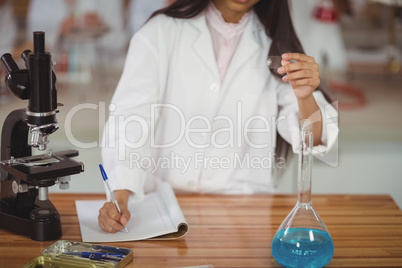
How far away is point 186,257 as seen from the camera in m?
1.55

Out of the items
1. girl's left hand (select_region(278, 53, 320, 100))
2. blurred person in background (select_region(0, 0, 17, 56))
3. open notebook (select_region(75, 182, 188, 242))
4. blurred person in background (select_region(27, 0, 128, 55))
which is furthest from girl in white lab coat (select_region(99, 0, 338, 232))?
blurred person in background (select_region(0, 0, 17, 56))

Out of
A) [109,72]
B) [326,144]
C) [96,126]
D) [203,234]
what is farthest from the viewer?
[109,72]

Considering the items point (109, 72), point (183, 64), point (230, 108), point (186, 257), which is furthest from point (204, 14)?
point (109, 72)

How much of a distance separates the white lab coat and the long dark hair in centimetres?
3

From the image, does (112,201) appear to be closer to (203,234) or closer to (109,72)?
(203,234)

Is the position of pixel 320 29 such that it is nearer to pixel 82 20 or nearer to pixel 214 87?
pixel 82 20

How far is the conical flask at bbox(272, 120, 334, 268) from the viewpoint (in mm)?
1465

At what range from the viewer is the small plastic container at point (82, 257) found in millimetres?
1479

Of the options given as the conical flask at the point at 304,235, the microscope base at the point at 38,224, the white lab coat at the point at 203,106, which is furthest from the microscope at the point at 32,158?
the conical flask at the point at 304,235

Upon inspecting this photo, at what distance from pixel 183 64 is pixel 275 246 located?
809mm

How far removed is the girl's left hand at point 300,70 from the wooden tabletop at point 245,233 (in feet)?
1.17

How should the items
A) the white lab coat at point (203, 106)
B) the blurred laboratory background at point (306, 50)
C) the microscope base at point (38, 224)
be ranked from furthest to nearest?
the blurred laboratory background at point (306, 50) → the white lab coat at point (203, 106) → the microscope base at point (38, 224)

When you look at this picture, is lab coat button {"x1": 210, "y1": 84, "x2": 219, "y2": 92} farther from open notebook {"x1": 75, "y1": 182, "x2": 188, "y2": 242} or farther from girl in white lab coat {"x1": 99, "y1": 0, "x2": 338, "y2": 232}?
open notebook {"x1": 75, "y1": 182, "x2": 188, "y2": 242}

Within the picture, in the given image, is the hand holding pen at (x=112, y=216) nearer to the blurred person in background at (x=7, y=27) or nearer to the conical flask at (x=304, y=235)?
the conical flask at (x=304, y=235)
